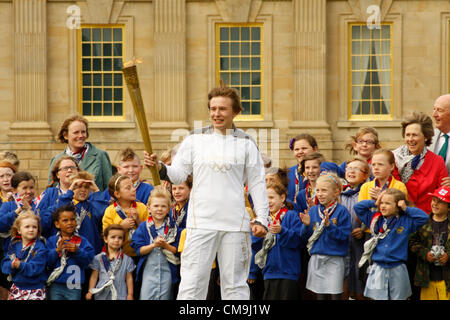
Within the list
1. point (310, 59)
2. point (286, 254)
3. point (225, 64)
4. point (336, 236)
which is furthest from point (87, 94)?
point (336, 236)

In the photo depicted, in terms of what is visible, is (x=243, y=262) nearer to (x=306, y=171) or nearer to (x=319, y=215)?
(x=319, y=215)

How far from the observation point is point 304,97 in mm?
23328

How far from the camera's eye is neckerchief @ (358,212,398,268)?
9.86 meters

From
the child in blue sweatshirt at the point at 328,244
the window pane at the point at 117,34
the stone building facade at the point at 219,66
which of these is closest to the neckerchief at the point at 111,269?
the child in blue sweatshirt at the point at 328,244

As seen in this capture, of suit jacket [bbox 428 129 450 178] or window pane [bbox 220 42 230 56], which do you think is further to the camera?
window pane [bbox 220 42 230 56]

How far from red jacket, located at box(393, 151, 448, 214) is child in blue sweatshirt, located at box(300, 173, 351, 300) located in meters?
0.91

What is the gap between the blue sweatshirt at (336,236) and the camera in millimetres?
10000

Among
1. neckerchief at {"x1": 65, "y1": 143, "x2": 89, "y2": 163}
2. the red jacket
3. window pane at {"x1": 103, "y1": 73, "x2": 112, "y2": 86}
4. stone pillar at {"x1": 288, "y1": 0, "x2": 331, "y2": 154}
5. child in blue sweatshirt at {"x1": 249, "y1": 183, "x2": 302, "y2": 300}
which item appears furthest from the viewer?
window pane at {"x1": 103, "y1": 73, "x2": 112, "y2": 86}

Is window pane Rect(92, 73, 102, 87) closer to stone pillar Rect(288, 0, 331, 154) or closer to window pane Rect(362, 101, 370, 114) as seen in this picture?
stone pillar Rect(288, 0, 331, 154)

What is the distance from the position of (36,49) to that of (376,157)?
15024 millimetres

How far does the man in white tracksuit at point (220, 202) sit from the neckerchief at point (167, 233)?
221cm

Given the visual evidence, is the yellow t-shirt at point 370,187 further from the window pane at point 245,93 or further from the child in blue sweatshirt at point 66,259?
the window pane at point 245,93

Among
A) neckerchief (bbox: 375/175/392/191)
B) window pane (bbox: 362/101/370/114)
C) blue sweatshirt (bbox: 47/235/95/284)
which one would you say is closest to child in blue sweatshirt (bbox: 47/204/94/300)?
blue sweatshirt (bbox: 47/235/95/284)

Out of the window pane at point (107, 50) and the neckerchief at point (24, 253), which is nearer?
the neckerchief at point (24, 253)
